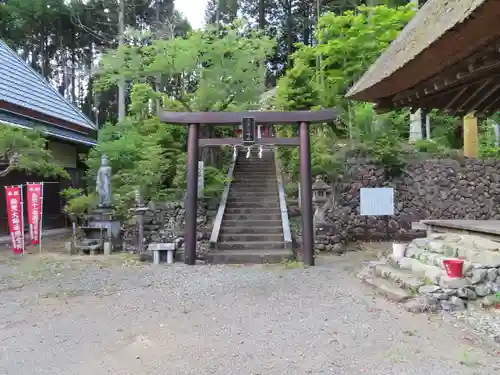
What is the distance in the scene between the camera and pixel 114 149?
12.1 meters

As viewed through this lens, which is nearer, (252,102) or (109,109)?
(252,102)

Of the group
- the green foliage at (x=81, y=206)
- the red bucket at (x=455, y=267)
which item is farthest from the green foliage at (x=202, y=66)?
the red bucket at (x=455, y=267)

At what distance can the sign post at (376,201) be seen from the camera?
947cm

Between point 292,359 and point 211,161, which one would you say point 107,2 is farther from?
point 292,359

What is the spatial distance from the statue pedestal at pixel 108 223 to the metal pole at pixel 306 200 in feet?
15.0

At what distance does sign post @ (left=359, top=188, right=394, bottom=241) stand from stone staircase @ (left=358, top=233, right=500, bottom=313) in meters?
3.06

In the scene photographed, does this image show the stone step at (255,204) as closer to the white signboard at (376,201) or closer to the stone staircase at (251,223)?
the stone staircase at (251,223)

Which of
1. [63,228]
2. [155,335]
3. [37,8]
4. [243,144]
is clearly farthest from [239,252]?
[37,8]

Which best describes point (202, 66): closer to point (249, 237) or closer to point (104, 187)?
point (104, 187)

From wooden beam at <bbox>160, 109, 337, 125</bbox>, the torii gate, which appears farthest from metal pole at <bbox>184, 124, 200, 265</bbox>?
wooden beam at <bbox>160, 109, 337, 125</bbox>

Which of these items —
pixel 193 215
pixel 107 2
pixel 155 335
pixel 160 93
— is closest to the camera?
pixel 155 335

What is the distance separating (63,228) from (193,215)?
748 centimetres

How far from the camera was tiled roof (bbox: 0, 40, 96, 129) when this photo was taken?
37.2ft

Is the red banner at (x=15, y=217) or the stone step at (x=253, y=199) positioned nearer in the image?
the red banner at (x=15, y=217)
